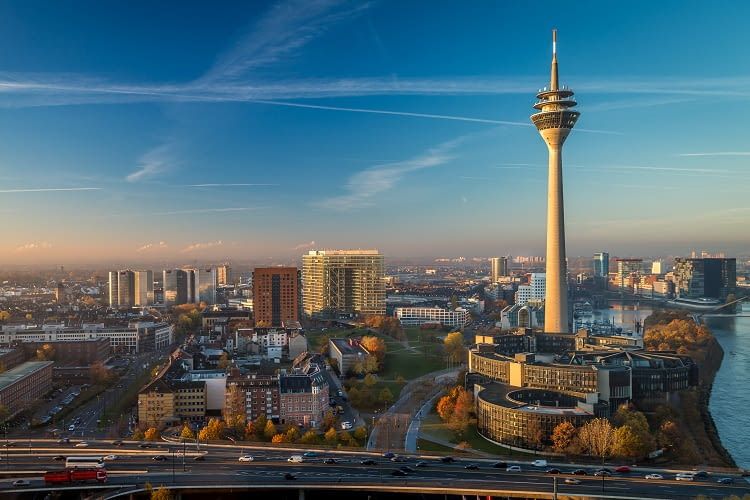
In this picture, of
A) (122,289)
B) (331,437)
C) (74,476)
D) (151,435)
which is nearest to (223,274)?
(122,289)

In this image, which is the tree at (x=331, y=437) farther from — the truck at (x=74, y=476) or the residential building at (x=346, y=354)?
the residential building at (x=346, y=354)

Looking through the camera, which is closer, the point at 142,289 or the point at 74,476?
the point at 74,476

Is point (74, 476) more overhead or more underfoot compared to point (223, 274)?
more underfoot

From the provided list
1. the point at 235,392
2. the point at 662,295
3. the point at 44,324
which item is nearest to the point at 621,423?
the point at 235,392

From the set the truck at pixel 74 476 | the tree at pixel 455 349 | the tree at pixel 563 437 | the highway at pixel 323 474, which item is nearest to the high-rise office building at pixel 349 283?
the tree at pixel 455 349

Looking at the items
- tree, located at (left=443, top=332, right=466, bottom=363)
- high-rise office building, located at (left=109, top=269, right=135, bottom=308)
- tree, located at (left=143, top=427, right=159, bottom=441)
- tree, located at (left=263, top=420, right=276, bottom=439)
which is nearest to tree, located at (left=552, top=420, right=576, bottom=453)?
tree, located at (left=263, top=420, right=276, bottom=439)

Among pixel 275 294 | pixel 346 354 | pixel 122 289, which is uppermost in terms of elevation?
pixel 275 294

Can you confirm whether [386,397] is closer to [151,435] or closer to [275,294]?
[151,435]
